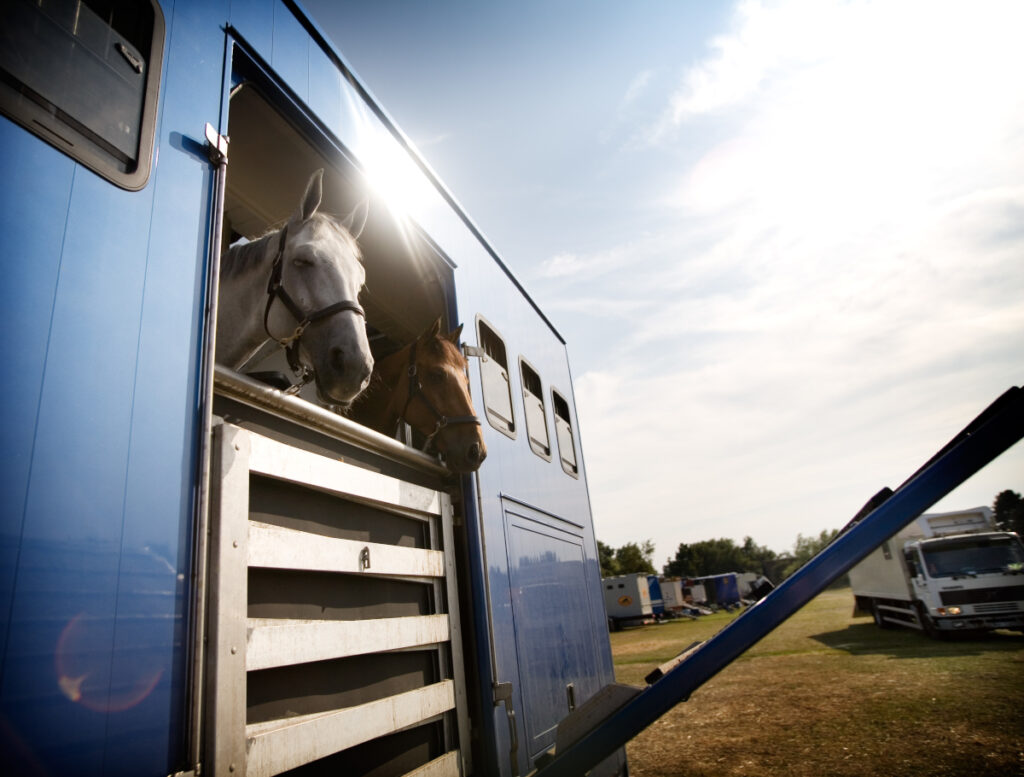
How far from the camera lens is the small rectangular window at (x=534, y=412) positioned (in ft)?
14.9

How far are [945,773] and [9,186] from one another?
729cm

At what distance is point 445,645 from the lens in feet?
8.86

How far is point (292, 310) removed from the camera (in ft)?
8.52

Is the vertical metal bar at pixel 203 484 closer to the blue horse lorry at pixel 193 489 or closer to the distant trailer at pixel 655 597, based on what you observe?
the blue horse lorry at pixel 193 489

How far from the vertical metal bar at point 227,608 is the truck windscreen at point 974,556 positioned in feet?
52.6

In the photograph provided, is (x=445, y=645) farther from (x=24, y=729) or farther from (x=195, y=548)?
(x=24, y=729)

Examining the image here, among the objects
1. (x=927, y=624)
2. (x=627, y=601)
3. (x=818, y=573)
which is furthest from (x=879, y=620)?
(x=818, y=573)

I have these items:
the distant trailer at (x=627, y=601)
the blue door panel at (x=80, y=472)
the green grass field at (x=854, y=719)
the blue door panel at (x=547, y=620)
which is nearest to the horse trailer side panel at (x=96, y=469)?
the blue door panel at (x=80, y=472)

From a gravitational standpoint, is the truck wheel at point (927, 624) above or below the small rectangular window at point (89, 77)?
below

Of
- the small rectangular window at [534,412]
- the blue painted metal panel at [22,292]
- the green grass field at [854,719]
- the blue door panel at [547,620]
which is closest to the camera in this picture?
the blue painted metal panel at [22,292]

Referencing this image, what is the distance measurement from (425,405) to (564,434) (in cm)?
245

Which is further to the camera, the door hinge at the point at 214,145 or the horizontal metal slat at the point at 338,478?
the horizontal metal slat at the point at 338,478

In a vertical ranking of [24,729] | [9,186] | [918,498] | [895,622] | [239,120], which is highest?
[239,120]

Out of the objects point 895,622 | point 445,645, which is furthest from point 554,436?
point 895,622
